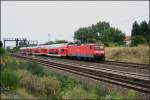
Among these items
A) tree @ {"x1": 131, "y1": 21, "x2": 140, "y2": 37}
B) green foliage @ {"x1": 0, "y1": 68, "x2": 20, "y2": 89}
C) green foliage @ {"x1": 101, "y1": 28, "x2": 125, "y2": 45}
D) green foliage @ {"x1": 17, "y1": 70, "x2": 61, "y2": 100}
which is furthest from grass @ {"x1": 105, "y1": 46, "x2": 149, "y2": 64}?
green foliage @ {"x1": 101, "y1": 28, "x2": 125, "y2": 45}

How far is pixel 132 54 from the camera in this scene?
147 feet

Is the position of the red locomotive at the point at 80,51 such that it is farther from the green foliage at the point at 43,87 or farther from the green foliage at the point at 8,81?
the green foliage at the point at 8,81

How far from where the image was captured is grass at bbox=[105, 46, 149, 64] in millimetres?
41125

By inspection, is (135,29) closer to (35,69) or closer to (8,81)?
(35,69)

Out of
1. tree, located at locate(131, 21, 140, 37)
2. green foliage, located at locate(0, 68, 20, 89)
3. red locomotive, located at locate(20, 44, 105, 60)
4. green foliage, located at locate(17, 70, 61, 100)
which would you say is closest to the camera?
green foliage, located at locate(0, 68, 20, 89)

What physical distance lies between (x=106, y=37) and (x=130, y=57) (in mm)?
58322

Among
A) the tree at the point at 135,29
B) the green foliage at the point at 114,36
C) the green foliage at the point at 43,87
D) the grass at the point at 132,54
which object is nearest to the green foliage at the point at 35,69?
the green foliage at the point at 43,87

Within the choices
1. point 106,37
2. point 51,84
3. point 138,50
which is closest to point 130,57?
point 138,50

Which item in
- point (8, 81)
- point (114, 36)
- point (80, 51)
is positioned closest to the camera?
point (8, 81)

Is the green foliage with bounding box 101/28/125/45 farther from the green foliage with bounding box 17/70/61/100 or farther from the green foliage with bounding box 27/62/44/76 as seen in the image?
the green foliage with bounding box 17/70/61/100

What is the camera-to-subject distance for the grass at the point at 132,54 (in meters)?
41.1

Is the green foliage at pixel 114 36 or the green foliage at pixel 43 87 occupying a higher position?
the green foliage at pixel 114 36

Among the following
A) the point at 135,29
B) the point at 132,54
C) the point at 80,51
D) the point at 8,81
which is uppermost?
the point at 135,29

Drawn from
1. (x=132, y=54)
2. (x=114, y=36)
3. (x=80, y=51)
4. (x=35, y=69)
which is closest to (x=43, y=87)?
(x=35, y=69)
